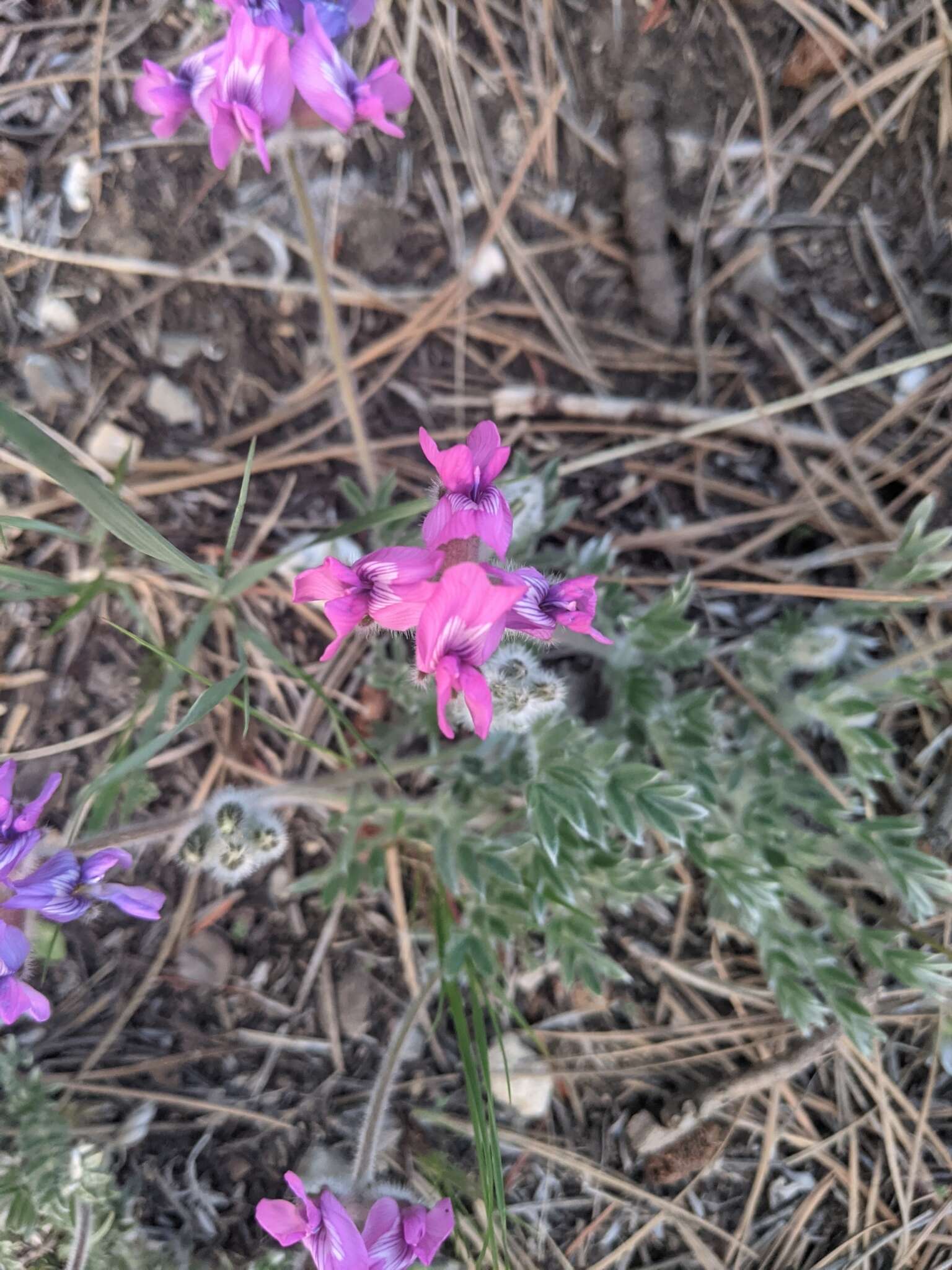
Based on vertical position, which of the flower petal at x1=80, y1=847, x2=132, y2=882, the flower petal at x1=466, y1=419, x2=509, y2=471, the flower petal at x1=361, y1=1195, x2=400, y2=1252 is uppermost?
the flower petal at x1=466, y1=419, x2=509, y2=471

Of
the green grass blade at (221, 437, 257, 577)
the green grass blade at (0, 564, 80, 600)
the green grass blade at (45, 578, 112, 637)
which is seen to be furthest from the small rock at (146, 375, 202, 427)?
the green grass blade at (221, 437, 257, 577)

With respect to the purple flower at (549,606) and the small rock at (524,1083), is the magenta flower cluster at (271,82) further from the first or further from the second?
the small rock at (524,1083)

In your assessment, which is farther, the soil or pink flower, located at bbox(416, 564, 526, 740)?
the soil

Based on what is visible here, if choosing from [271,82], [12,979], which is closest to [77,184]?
[271,82]

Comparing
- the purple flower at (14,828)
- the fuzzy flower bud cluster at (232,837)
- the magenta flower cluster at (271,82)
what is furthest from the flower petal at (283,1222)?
the magenta flower cluster at (271,82)

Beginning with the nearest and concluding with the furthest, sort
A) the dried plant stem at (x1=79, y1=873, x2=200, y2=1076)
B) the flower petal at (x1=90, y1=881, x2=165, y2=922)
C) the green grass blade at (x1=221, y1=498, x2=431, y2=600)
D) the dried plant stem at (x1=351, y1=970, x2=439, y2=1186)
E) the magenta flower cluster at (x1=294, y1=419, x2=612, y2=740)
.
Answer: the magenta flower cluster at (x1=294, y1=419, x2=612, y2=740), the flower petal at (x1=90, y1=881, x2=165, y2=922), the green grass blade at (x1=221, y1=498, x2=431, y2=600), the dried plant stem at (x1=351, y1=970, x2=439, y2=1186), the dried plant stem at (x1=79, y1=873, x2=200, y2=1076)

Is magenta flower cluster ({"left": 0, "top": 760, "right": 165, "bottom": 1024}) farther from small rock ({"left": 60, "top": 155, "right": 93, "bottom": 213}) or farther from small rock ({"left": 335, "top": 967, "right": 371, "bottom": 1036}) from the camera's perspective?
small rock ({"left": 60, "top": 155, "right": 93, "bottom": 213})

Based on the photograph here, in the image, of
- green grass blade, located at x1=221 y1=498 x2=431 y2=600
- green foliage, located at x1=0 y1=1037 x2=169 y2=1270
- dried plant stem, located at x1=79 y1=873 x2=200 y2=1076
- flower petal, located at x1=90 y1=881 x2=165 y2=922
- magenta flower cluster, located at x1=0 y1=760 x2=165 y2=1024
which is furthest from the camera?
dried plant stem, located at x1=79 y1=873 x2=200 y2=1076
